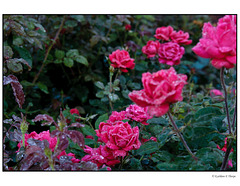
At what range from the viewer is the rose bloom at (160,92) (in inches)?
24.4

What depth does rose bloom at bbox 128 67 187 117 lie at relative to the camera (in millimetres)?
619

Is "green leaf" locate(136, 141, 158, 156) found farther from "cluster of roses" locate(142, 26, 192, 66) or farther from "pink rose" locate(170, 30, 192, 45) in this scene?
"pink rose" locate(170, 30, 192, 45)

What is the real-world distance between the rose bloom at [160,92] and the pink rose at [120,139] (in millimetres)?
204

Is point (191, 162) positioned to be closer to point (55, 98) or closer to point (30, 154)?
point (30, 154)

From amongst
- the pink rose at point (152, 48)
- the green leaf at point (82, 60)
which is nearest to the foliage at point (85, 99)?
the green leaf at point (82, 60)

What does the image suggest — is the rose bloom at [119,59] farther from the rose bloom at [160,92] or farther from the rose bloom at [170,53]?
the rose bloom at [160,92]

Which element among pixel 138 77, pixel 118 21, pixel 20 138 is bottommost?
pixel 20 138

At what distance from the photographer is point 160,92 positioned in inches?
24.4

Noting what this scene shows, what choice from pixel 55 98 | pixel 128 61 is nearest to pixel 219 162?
pixel 128 61

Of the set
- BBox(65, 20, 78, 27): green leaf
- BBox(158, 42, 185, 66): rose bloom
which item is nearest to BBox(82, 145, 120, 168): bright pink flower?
BBox(158, 42, 185, 66): rose bloom

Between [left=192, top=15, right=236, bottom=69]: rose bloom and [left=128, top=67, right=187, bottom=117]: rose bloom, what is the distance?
120 millimetres

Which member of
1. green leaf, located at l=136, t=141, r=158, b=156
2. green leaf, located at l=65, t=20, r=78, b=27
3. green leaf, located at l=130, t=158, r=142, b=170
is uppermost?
green leaf, located at l=65, t=20, r=78, b=27
